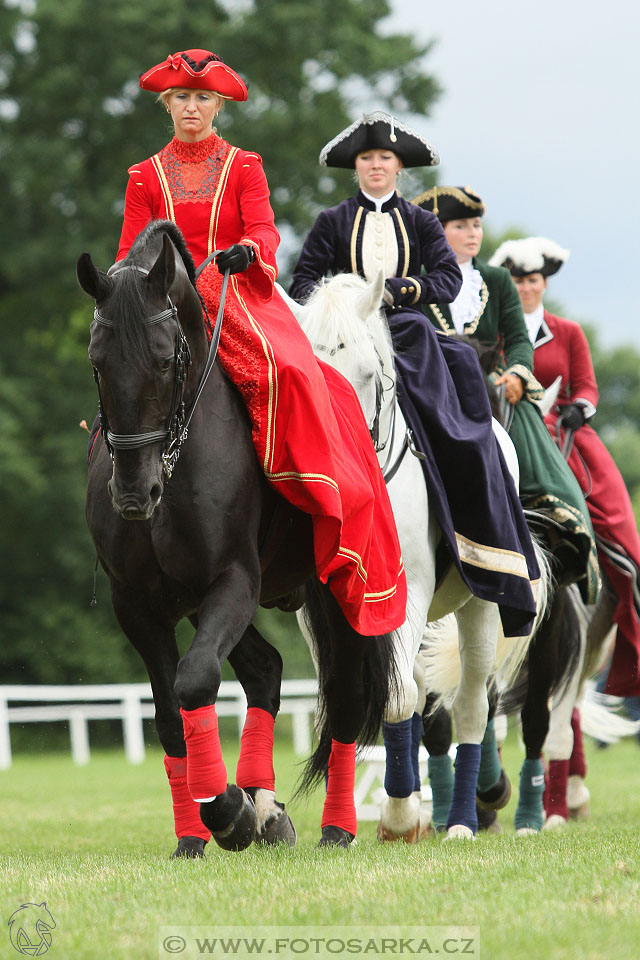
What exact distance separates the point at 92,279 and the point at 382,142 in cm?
323

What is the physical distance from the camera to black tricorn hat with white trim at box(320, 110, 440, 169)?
7273 mm

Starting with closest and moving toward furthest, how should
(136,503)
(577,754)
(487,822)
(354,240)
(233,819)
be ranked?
(136,503)
(233,819)
(354,240)
(487,822)
(577,754)

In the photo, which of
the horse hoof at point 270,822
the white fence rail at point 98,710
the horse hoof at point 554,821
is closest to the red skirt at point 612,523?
the horse hoof at point 554,821

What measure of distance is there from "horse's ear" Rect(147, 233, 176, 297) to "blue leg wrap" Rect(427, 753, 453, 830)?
4.22 m

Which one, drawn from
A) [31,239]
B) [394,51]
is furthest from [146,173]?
[394,51]

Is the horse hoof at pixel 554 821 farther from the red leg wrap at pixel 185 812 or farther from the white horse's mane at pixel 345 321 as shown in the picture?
the white horse's mane at pixel 345 321

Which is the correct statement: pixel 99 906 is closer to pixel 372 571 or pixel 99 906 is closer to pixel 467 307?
pixel 372 571

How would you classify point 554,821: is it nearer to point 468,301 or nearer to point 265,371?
point 468,301

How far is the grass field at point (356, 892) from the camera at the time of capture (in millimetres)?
3402

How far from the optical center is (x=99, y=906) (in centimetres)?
386

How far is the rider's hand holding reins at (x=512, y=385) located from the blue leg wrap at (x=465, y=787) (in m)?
2.22

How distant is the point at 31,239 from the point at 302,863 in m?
16.9

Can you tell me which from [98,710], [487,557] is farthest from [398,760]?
[98,710]

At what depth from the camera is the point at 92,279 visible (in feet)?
14.7
